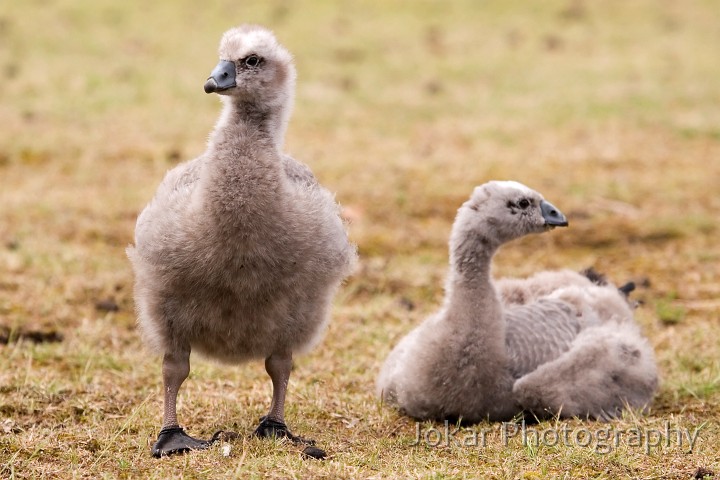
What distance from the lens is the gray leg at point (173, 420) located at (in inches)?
195

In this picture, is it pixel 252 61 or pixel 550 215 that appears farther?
pixel 550 215

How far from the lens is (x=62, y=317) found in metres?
7.67

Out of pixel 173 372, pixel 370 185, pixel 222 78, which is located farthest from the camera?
pixel 370 185

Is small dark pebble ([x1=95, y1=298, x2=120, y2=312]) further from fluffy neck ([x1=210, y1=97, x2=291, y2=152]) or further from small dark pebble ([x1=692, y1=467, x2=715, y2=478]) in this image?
small dark pebble ([x1=692, y1=467, x2=715, y2=478])

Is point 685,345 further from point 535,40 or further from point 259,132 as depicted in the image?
point 535,40

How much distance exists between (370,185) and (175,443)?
706 centimetres

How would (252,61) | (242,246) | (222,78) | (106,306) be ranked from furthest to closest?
(106,306) → (252,61) → (222,78) → (242,246)

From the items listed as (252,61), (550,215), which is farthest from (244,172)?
(550,215)

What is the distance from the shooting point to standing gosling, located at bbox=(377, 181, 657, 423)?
5.80m

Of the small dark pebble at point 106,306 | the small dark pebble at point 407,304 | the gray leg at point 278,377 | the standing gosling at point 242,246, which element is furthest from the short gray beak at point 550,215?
the small dark pebble at point 106,306

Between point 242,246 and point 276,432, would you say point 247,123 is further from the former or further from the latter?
point 276,432

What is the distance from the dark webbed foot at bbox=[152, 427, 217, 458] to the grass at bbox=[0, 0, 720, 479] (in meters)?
0.11

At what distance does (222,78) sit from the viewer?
491 centimetres

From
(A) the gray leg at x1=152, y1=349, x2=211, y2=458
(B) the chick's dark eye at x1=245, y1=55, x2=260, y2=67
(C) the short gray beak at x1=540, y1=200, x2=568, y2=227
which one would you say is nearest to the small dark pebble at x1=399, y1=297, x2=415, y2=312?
(C) the short gray beak at x1=540, y1=200, x2=568, y2=227
